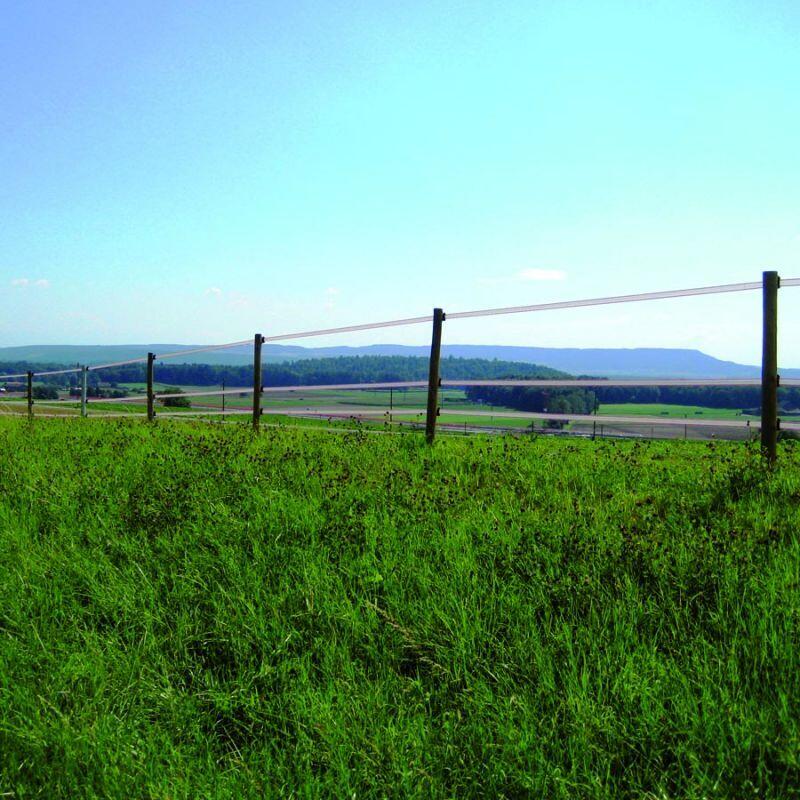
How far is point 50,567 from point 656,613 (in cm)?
350

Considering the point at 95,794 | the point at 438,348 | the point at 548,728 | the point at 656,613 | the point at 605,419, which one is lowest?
the point at 95,794

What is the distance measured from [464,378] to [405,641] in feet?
94.2

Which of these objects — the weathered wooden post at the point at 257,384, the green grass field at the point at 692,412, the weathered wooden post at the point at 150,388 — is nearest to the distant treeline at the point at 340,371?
the green grass field at the point at 692,412

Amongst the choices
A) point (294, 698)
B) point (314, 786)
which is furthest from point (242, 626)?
point (314, 786)

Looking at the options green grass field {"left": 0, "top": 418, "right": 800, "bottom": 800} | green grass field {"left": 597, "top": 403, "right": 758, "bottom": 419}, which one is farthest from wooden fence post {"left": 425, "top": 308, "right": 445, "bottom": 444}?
green grass field {"left": 0, "top": 418, "right": 800, "bottom": 800}

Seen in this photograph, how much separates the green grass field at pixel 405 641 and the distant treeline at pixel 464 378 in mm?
4313

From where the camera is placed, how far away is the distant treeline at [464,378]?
39.6ft

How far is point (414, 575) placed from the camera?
3625 millimetres

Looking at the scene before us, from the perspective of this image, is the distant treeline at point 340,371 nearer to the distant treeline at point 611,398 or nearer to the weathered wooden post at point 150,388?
the weathered wooden post at point 150,388

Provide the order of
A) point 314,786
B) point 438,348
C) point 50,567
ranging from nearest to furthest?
A: point 314,786
point 50,567
point 438,348

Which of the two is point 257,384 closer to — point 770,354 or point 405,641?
point 770,354

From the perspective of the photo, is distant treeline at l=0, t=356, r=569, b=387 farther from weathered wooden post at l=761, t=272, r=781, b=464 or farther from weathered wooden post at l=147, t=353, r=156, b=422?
weathered wooden post at l=761, t=272, r=781, b=464

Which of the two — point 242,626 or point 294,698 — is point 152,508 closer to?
point 242,626

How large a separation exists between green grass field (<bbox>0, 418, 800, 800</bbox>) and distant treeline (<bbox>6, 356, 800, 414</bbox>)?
4.31 metres
